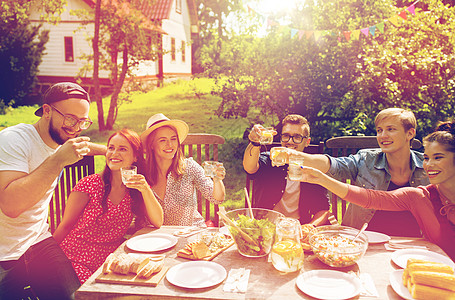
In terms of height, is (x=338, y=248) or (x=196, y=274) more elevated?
(x=338, y=248)

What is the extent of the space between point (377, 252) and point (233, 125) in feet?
31.7

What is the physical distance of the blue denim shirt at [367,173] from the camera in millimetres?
3285

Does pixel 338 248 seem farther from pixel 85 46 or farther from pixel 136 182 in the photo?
pixel 85 46

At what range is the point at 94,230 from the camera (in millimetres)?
3062

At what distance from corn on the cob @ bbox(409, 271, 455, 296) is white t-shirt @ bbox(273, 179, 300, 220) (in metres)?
1.93

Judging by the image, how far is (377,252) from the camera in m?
2.38

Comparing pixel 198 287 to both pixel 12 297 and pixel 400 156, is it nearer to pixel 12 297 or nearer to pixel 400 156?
pixel 12 297

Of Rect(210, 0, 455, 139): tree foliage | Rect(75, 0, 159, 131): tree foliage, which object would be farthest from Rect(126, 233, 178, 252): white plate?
Rect(75, 0, 159, 131): tree foliage

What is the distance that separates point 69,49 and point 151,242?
1839 cm

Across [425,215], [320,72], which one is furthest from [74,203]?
[320,72]

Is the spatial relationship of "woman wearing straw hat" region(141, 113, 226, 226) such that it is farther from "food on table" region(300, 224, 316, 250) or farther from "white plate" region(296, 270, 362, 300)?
"white plate" region(296, 270, 362, 300)

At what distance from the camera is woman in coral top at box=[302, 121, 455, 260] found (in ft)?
8.48

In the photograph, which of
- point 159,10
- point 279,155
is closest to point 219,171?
point 279,155

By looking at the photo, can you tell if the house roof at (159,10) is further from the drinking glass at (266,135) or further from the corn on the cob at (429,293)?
the corn on the cob at (429,293)
